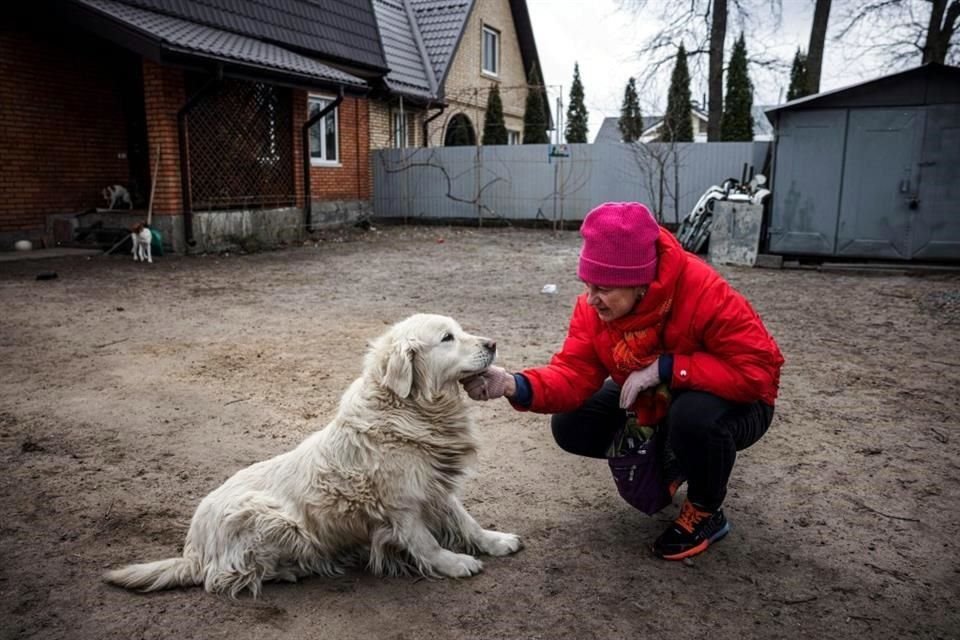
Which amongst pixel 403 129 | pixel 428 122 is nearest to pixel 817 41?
pixel 428 122

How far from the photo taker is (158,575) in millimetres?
2430

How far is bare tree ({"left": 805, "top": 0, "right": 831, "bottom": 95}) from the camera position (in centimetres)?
1647

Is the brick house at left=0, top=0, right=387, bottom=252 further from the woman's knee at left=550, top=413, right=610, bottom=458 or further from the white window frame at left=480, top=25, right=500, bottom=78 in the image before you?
the white window frame at left=480, top=25, right=500, bottom=78

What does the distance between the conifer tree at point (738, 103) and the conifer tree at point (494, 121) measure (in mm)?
10479

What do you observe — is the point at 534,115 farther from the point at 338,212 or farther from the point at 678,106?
the point at 338,212

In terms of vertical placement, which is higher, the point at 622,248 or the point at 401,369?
the point at 622,248

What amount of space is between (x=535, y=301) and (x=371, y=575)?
19.6 ft

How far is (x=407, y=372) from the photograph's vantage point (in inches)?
98.3

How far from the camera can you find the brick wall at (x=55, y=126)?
1105 centimetres

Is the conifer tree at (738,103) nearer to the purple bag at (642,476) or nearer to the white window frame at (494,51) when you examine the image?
the white window frame at (494,51)

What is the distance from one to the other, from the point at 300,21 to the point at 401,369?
15.6 m

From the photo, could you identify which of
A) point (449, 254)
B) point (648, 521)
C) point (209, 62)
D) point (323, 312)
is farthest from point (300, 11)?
point (648, 521)

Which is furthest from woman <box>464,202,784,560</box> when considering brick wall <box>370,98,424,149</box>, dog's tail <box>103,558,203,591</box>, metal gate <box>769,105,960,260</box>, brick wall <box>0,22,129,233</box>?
brick wall <box>370,98,424,149</box>

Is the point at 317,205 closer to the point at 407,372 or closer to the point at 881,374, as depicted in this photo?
the point at 881,374
